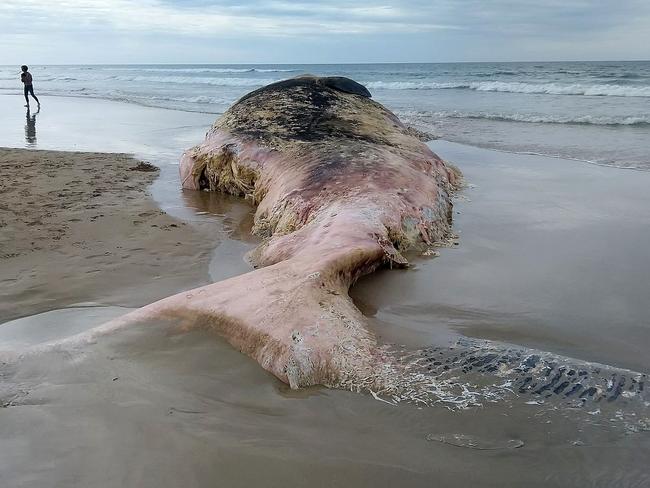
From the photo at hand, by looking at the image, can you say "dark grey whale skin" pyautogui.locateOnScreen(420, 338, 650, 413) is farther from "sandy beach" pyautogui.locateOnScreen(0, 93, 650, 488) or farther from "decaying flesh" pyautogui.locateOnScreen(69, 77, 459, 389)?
"decaying flesh" pyautogui.locateOnScreen(69, 77, 459, 389)

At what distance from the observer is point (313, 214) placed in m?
4.39

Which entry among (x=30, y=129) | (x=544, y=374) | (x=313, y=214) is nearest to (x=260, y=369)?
(x=544, y=374)

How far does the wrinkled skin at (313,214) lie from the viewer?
8.34 feet

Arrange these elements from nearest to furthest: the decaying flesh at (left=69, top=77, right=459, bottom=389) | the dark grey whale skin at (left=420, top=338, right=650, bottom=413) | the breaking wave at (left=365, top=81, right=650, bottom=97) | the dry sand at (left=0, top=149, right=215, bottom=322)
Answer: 1. the dark grey whale skin at (left=420, top=338, right=650, bottom=413)
2. the decaying flesh at (left=69, top=77, right=459, bottom=389)
3. the dry sand at (left=0, top=149, right=215, bottom=322)
4. the breaking wave at (left=365, top=81, right=650, bottom=97)

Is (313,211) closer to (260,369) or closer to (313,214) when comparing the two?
(313,214)

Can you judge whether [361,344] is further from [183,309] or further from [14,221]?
[14,221]

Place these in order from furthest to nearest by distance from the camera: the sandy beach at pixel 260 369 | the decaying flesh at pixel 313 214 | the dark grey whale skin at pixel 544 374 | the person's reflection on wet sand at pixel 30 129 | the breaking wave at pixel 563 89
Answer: the breaking wave at pixel 563 89, the person's reflection on wet sand at pixel 30 129, the decaying flesh at pixel 313 214, the dark grey whale skin at pixel 544 374, the sandy beach at pixel 260 369

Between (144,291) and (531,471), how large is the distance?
2753mm

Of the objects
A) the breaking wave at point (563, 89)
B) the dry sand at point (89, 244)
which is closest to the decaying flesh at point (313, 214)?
the dry sand at point (89, 244)

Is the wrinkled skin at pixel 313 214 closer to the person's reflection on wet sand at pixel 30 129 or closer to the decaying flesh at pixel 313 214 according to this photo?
the decaying flesh at pixel 313 214

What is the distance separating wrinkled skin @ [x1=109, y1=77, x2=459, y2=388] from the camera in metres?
2.54

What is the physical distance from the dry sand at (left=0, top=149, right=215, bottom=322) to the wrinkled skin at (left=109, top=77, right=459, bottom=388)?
648 millimetres

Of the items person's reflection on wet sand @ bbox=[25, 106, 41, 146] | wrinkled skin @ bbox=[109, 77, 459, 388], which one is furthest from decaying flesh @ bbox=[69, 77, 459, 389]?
person's reflection on wet sand @ bbox=[25, 106, 41, 146]

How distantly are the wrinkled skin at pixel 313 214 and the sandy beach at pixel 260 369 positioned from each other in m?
0.14
